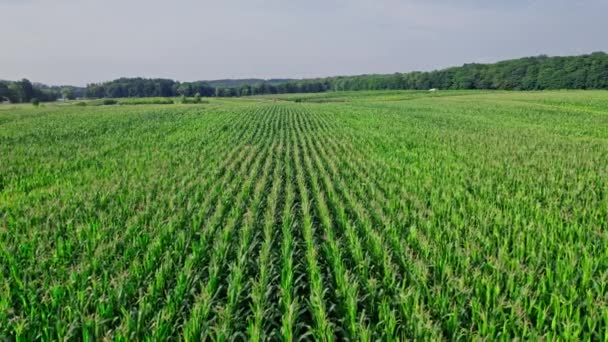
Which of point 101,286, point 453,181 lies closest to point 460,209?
point 453,181

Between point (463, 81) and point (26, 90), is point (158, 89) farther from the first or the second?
point (463, 81)

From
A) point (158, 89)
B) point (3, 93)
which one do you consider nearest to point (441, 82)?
point (158, 89)

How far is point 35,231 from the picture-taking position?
6285 millimetres

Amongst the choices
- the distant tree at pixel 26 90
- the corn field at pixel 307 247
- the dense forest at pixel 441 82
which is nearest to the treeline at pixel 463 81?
the dense forest at pixel 441 82

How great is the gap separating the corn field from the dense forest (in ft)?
295

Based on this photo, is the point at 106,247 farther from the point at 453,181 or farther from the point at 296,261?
the point at 453,181

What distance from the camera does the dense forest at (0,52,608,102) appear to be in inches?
3467

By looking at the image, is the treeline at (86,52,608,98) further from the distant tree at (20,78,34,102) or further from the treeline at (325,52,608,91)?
the distant tree at (20,78,34,102)

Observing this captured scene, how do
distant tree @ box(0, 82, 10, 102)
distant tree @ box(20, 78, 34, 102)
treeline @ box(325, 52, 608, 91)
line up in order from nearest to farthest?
treeline @ box(325, 52, 608, 91) < distant tree @ box(0, 82, 10, 102) < distant tree @ box(20, 78, 34, 102)

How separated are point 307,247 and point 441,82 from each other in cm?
12145

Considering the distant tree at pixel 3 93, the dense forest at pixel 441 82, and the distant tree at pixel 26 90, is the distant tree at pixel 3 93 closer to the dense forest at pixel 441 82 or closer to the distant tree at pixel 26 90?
the dense forest at pixel 441 82

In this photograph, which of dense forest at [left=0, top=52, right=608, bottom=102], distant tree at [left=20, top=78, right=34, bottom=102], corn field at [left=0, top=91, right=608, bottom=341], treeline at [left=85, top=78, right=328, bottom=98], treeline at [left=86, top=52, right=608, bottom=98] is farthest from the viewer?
treeline at [left=85, top=78, right=328, bottom=98]

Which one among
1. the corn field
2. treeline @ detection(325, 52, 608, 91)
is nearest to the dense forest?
treeline @ detection(325, 52, 608, 91)

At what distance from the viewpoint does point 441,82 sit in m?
118
